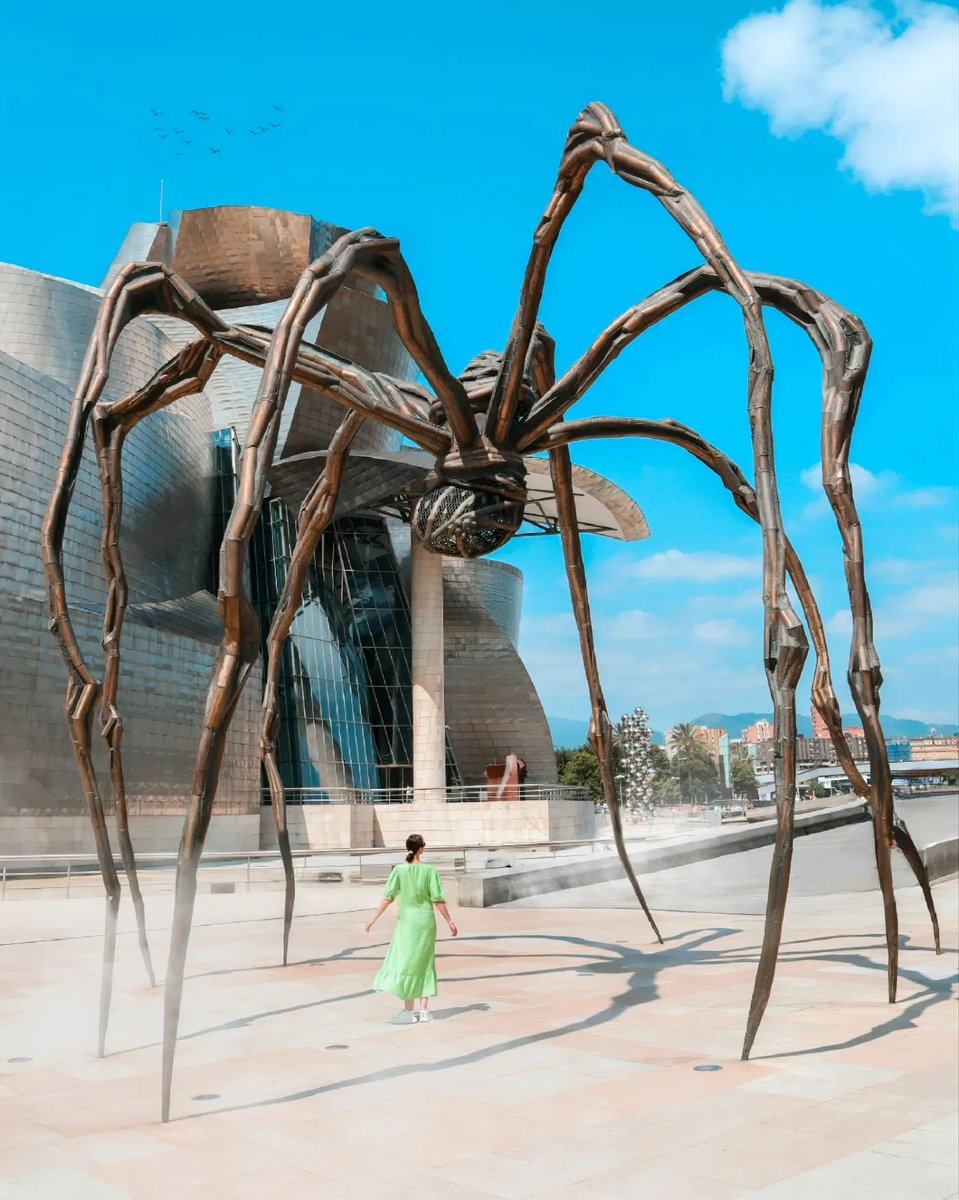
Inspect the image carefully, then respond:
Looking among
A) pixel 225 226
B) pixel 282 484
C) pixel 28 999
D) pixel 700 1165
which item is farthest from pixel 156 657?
pixel 700 1165

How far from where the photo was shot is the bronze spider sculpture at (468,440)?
4270mm

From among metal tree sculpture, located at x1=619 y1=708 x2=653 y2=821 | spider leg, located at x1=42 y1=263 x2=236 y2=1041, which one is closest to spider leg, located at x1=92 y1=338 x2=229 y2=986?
spider leg, located at x1=42 y1=263 x2=236 y2=1041

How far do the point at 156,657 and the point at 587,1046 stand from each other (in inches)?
1027

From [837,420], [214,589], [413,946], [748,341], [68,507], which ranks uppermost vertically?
[214,589]

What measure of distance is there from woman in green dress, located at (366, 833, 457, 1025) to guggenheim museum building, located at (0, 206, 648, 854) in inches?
824

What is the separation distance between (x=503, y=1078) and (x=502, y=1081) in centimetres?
6

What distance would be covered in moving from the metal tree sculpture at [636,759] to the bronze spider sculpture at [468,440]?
63462 millimetres

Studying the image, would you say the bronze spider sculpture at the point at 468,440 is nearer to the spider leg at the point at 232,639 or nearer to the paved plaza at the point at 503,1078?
the spider leg at the point at 232,639

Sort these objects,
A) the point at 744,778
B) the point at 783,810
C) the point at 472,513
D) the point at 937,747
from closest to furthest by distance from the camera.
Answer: the point at 783,810 < the point at 472,513 < the point at 744,778 < the point at 937,747

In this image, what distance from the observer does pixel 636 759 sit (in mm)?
72438

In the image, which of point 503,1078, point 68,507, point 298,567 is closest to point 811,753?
point 298,567

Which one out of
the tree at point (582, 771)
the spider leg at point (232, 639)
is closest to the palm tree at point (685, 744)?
the tree at point (582, 771)

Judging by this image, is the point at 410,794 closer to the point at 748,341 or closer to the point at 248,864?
the point at 248,864

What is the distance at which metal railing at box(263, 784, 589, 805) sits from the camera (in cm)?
3441
